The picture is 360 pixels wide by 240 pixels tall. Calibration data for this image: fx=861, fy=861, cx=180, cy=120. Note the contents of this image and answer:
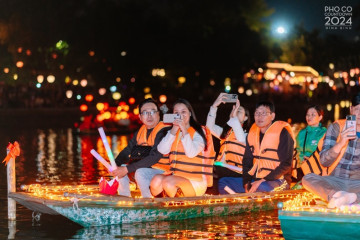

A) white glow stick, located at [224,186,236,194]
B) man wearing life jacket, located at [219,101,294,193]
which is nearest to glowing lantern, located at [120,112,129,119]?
white glow stick, located at [224,186,236,194]

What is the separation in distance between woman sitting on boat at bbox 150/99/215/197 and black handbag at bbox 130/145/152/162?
0.45 metres

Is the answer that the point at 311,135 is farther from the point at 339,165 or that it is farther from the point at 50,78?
the point at 50,78

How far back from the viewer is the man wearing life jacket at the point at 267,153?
1143 centimetres

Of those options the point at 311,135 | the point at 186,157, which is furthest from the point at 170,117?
the point at 311,135

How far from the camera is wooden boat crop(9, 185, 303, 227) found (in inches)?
401

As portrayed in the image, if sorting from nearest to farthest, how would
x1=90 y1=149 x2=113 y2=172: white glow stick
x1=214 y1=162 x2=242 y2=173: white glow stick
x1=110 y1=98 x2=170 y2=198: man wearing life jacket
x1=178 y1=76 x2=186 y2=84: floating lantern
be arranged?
x1=90 y1=149 x2=113 y2=172: white glow stick, x1=110 y1=98 x2=170 y2=198: man wearing life jacket, x1=214 y1=162 x2=242 y2=173: white glow stick, x1=178 y1=76 x2=186 y2=84: floating lantern

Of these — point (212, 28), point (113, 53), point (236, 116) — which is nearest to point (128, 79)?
point (113, 53)

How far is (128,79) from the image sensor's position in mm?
51125

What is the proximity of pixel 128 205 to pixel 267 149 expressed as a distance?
220cm

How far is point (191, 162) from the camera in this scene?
10.8m

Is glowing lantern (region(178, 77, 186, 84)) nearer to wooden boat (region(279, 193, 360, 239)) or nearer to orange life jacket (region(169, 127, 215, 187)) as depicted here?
orange life jacket (region(169, 127, 215, 187))

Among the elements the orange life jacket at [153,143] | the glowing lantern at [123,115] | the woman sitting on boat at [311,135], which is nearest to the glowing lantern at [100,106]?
the glowing lantern at [123,115]

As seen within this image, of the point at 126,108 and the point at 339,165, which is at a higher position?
the point at 126,108

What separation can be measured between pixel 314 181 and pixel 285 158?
5.31 ft
